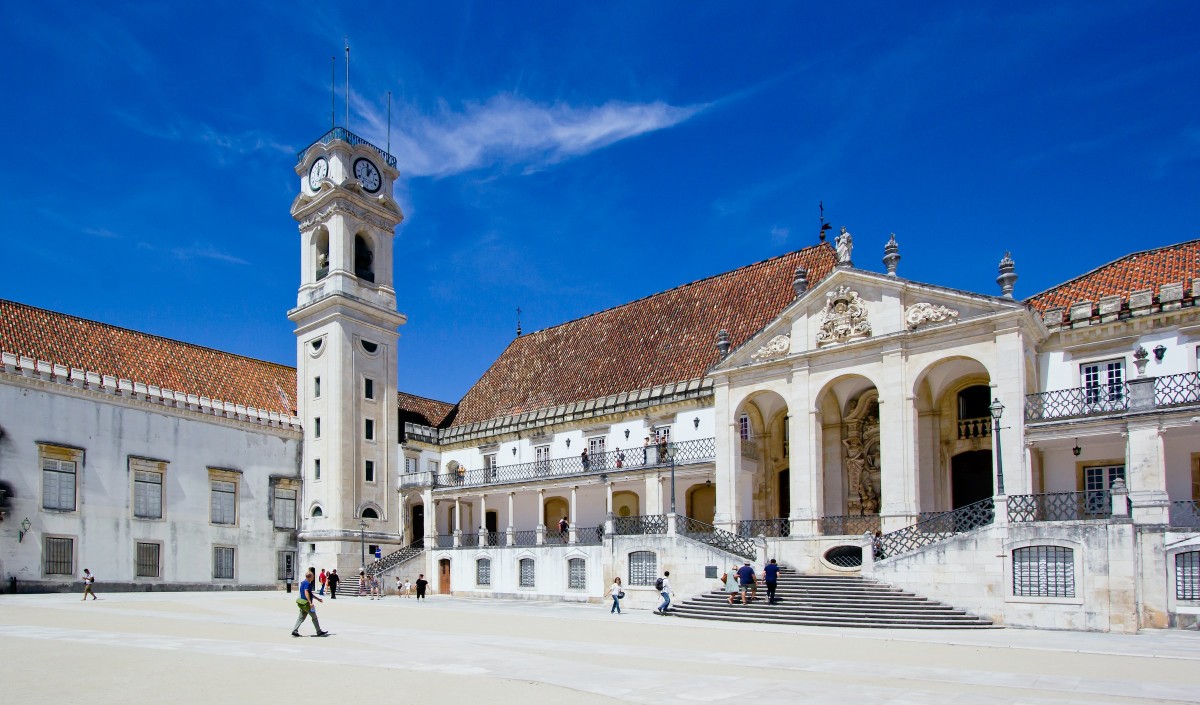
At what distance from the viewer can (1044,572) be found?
775 inches

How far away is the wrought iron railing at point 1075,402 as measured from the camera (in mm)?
22406

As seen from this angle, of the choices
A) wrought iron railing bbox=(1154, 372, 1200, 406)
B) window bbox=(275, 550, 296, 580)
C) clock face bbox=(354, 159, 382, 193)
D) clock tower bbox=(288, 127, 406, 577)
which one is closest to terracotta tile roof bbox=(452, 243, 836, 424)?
clock tower bbox=(288, 127, 406, 577)

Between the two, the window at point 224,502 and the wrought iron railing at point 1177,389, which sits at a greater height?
the wrought iron railing at point 1177,389

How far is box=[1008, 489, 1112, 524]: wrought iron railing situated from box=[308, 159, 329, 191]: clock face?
106ft

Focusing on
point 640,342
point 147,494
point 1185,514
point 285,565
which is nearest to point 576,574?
point 640,342

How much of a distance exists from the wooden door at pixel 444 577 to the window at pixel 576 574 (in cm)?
721

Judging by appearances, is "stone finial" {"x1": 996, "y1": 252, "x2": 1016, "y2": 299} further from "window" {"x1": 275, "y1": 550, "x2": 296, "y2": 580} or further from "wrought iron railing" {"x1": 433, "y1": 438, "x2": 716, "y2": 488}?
"window" {"x1": 275, "y1": 550, "x2": 296, "y2": 580}

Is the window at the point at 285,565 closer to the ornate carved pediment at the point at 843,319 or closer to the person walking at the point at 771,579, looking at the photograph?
the person walking at the point at 771,579

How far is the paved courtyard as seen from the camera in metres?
10.1

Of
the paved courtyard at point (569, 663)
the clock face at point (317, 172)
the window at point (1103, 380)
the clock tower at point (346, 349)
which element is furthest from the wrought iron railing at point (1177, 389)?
the clock face at point (317, 172)

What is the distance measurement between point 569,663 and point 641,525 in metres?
16.5

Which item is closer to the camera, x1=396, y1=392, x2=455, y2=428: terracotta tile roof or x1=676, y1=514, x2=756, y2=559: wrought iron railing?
x1=676, y1=514, x2=756, y2=559: wrought iron railing

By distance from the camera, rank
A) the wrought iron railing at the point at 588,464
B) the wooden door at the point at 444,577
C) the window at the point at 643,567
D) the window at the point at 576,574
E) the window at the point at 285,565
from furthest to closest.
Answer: the window at the point at 285,565, the wooden door at the point at 444,577, the wrought iron railing at the point at 588,464, the window at the point at 576,574, the window at the point at 643,567

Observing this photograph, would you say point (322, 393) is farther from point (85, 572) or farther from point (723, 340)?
point (723, 340)
